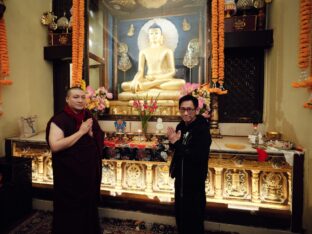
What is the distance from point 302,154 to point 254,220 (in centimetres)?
100

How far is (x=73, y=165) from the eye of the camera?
1.86 metres

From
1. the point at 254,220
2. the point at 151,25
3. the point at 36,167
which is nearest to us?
the point at 254,220

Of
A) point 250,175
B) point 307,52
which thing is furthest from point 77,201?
point 307,52

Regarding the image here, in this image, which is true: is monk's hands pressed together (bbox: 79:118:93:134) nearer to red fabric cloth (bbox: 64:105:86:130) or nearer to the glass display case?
red fabric cloth (bbox: 64:105:86:130)

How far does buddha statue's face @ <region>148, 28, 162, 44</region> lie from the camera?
12.0ft

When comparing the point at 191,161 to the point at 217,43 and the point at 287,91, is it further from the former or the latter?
the point at 217,43

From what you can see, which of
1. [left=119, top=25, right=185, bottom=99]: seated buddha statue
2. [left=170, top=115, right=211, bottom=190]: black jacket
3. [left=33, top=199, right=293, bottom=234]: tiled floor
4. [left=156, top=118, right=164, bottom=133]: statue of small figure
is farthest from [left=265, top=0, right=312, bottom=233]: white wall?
[left=156, top=118, right=164, bottom=133]: statue of small figure

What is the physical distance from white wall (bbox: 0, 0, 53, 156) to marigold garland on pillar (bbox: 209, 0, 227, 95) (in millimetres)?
3152

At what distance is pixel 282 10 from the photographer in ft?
9.08

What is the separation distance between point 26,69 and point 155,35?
2375mm

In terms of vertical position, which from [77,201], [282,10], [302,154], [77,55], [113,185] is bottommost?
[113,185]

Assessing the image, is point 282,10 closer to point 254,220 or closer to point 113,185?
point 254,220

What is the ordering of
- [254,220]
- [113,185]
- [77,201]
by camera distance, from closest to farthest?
[77,201], [254,220], [113,185]

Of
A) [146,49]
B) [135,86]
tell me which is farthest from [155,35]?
[135,86]
